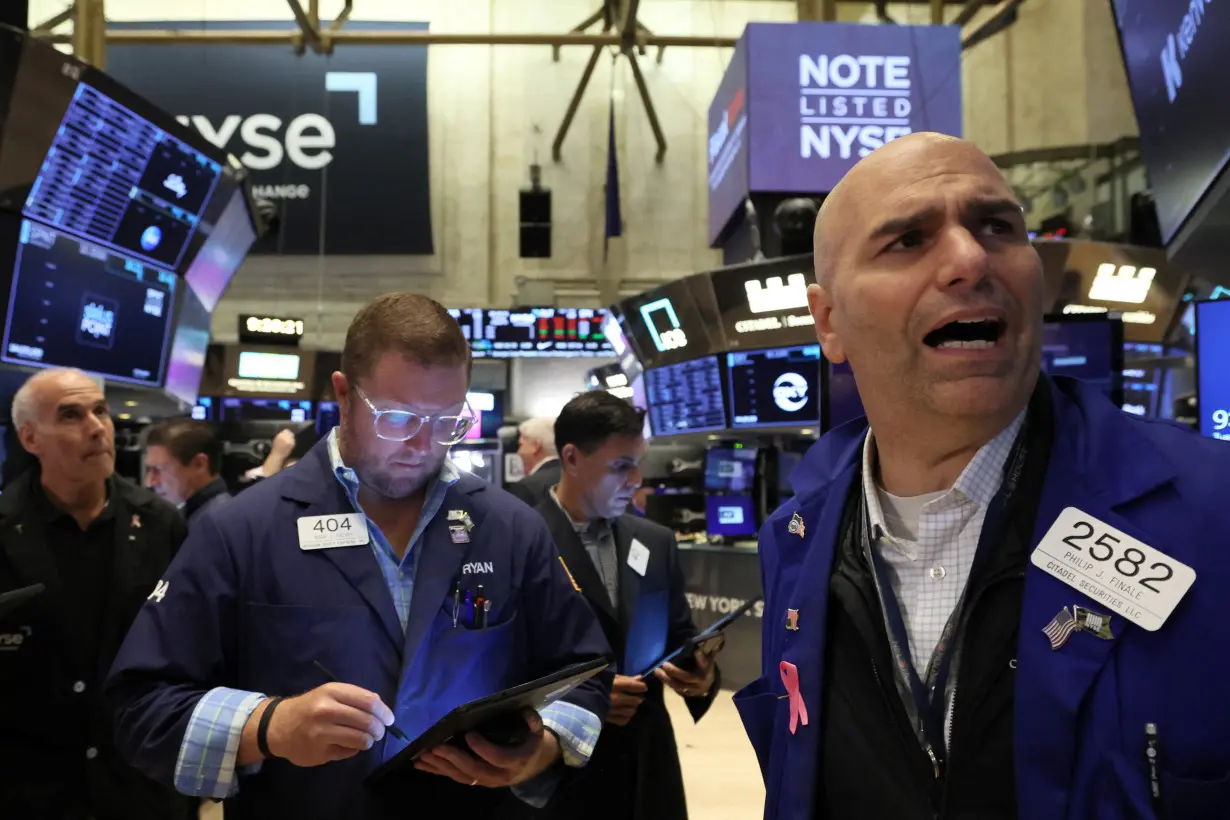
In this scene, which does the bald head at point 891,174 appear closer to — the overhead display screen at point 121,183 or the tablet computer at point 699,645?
the tablet computer at point 699,645

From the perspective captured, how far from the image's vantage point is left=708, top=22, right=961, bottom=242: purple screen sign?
8.46 m

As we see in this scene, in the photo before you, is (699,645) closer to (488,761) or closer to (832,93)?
(488,761)

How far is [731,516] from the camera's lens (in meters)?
9.36

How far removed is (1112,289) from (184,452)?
7.91 metres

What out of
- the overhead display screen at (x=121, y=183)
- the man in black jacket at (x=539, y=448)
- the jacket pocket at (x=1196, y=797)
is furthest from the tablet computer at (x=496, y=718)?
→ the overhead display screen at (x=121, y=183)

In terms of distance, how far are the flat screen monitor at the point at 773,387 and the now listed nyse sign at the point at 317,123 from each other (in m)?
8.47

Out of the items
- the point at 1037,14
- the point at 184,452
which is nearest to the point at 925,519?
the point at 184,452

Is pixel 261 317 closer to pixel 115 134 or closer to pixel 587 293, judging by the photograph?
pixel 587 293

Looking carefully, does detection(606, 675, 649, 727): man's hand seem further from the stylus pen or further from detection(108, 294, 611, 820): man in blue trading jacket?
the stylus pen

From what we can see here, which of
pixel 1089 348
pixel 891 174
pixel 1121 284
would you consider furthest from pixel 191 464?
pixel 1121 284

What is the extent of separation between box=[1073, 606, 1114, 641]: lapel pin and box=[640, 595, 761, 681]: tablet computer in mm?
1696

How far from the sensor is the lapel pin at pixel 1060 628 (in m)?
1.27

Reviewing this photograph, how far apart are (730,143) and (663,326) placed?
5.77 feet

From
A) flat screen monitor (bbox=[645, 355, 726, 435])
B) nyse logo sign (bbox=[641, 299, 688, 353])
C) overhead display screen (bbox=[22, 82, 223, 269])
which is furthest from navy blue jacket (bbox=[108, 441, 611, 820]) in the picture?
nyse logo sign (bbox=[641, 299, 688, 353])
